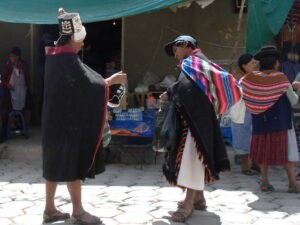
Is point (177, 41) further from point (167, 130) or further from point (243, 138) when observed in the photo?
point (243, 138)

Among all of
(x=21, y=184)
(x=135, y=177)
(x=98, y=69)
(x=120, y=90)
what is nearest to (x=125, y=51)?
(x=98, y=69)

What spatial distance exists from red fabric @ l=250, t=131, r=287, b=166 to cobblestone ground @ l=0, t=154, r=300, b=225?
1.19ft

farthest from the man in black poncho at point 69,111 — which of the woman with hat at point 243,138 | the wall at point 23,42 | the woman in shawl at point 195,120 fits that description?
the wall at point 23,42

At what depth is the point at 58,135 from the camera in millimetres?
4137

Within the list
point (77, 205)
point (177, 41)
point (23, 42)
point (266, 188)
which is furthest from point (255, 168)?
point (23, 42)

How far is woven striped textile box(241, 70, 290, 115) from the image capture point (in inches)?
214

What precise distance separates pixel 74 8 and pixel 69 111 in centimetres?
Answer: 326

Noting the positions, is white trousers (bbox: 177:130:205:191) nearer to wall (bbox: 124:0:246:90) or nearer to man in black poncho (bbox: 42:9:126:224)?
man in black poncho (bbox: 42:9:126:224)

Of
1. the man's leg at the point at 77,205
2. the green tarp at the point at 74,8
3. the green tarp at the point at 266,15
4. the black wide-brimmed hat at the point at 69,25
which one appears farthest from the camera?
the green tarp at the point at 74,8

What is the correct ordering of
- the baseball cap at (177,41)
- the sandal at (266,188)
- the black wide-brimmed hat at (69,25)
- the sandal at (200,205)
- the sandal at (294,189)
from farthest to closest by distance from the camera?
the sandal at (266,188)
the sandal at (294,189)
the sandal at (200,205)
the baseball cap at (177,41)
the black wide-brimmed hat at (69,25)

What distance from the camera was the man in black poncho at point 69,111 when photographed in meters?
4.11

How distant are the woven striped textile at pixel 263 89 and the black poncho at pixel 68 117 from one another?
81.6 inches

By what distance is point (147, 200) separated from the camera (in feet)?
17.2

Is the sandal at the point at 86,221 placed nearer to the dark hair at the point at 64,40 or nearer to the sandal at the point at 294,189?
the dark hair at the point at 64,40
